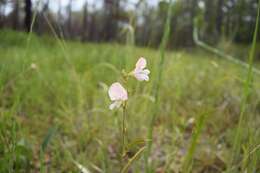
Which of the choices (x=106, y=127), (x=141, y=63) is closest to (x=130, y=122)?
(x=106, y=127)

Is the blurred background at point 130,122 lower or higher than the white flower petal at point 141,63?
lower

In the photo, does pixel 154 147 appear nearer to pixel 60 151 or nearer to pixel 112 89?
pixel 60 151

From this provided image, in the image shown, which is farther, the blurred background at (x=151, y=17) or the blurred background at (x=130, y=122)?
the blurred background at (x=151, y=17)

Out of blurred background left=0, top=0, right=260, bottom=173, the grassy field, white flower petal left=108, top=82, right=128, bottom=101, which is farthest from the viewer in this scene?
the grassy field

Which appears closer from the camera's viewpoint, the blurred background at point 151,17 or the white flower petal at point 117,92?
the white flower petal at point 117,92

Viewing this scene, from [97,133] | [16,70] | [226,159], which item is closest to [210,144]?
[226,159]

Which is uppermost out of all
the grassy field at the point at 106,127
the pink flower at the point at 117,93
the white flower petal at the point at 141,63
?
the white flower petal at the point at 141,63

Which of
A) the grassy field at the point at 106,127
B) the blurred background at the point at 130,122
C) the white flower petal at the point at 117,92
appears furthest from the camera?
the grassy field at the point at 106,127

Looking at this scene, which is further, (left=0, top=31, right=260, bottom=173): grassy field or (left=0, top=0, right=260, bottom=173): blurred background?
(left=0, top=31, right=260, bottom=173): grassy field

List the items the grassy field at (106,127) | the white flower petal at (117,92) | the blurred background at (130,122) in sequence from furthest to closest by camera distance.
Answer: the grassy field at (106,127), the blurred background at (130,122), the white flower petal at (117,92)
